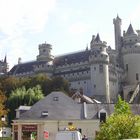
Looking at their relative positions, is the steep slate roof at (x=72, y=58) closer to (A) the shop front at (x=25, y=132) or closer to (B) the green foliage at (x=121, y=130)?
(A) the shop front at (x=25, y=132)

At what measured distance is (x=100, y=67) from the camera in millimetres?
122438

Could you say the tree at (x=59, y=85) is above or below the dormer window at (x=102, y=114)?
above

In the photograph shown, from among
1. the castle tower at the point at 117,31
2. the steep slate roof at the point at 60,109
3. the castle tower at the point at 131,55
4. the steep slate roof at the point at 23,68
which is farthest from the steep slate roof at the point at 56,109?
the castle tower at the point at 117,31

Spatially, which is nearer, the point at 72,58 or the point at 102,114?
the point at 102,114

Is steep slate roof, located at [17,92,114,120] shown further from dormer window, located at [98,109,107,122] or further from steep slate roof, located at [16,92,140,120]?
dormer window, located at [98,109,107,122]

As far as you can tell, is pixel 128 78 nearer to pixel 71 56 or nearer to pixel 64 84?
pixel 71 56

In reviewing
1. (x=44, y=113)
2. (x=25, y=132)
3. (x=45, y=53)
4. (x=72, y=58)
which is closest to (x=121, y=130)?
(x=25, y=132)

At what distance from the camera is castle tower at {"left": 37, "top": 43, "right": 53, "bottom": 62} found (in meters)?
141

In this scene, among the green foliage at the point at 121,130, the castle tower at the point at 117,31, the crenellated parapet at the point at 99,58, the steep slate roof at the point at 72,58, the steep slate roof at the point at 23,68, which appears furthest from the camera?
the castle tower at the point at 117,31

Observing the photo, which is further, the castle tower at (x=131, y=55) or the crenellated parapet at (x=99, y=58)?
the castle tower at (x=131, y=55)

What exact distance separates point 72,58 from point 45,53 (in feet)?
30.1

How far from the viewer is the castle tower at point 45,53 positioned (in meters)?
141

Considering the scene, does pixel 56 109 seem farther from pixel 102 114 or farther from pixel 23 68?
pixel 23 68

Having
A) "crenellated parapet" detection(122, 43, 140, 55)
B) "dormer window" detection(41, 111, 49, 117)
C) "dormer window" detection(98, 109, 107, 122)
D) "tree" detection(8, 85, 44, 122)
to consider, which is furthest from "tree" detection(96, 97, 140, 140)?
"crenellated parapet" detection(122, 43, 140, 55)
